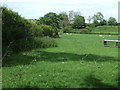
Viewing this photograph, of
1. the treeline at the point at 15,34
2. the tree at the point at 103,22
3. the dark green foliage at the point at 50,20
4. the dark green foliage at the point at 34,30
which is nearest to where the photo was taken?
the treeline at the point at 15,34

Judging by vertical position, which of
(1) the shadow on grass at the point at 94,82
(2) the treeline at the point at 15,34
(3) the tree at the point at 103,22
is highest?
(3) the tree at the point at 103,22

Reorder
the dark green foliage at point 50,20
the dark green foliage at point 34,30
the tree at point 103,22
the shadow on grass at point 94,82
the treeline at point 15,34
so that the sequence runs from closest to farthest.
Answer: the shadow on grass at point 94,82 < the treeline at point 15,34 < the dark green foliage at point 34,30 < the dark green foliage at point 50,20 < the tree at point 103,22

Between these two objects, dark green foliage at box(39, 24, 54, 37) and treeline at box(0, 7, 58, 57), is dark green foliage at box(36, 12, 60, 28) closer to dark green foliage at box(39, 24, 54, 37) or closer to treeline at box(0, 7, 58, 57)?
dark green foliage at box(39, 24, 54, 37)

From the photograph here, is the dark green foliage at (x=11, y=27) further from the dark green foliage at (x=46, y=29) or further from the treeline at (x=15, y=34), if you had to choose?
the dark green foliage at (x=46, y=29)

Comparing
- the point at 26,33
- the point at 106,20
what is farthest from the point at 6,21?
the point at 106,20

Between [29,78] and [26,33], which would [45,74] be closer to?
[29,78]

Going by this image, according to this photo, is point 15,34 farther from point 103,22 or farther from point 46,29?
point 103,22

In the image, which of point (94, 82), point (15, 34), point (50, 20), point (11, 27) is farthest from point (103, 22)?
point (94, 82)

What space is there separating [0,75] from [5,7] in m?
5.54

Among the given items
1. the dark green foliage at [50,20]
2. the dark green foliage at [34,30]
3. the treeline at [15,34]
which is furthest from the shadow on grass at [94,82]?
the dark green foliage at [50,20]

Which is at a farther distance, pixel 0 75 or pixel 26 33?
pixel 26 33

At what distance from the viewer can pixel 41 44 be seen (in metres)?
12.4

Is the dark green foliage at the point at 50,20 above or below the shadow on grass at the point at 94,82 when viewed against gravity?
above

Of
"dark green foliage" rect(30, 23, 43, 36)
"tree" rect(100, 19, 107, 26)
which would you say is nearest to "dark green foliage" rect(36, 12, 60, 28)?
"dark green foliage" rect(30, 23, 43, 36)
